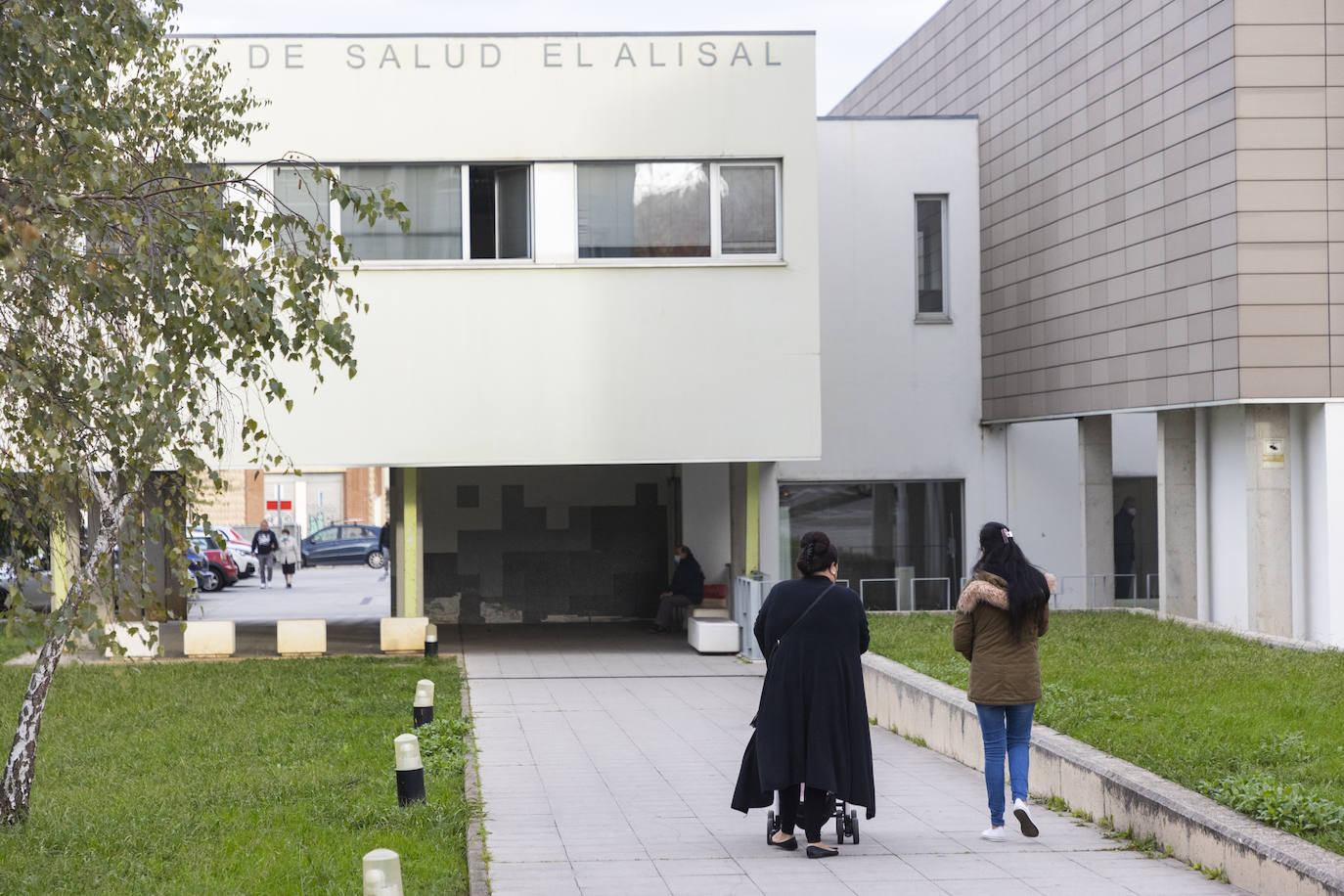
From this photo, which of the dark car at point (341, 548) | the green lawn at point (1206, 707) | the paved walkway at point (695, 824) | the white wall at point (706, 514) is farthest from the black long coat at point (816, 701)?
the dark car at point (341, 548)

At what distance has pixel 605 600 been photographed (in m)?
26.2

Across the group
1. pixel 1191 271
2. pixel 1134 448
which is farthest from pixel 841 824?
pixel 1134 448

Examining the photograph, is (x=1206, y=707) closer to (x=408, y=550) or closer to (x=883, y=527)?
(x=408, y=550)

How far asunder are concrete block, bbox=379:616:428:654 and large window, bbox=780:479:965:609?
7209 mm

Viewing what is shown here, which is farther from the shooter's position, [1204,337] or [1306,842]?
[1204,337]

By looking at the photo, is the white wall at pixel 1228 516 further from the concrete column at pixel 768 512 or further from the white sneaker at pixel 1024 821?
→ the white sneaker at pixel 1024 821

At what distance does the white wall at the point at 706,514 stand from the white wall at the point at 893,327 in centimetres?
119

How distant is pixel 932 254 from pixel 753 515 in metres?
7.35

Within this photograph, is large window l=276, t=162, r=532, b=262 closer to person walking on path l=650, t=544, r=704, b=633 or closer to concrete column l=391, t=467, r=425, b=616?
concrete column l=391, t=467, r=425, b=616

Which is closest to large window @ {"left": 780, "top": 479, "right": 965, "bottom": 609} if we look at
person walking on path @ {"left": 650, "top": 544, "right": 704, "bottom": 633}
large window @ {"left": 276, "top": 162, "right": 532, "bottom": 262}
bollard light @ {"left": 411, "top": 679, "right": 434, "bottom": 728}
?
person walking on path @ {"left": 650, "top": 544, "right": 704, "bottom": 633}

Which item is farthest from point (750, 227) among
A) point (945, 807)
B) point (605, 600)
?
point (945, 807)

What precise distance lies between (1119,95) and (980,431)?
20.3 feet

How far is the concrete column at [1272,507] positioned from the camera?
18.7 metres

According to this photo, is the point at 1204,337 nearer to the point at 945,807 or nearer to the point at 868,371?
the point at 868,371
